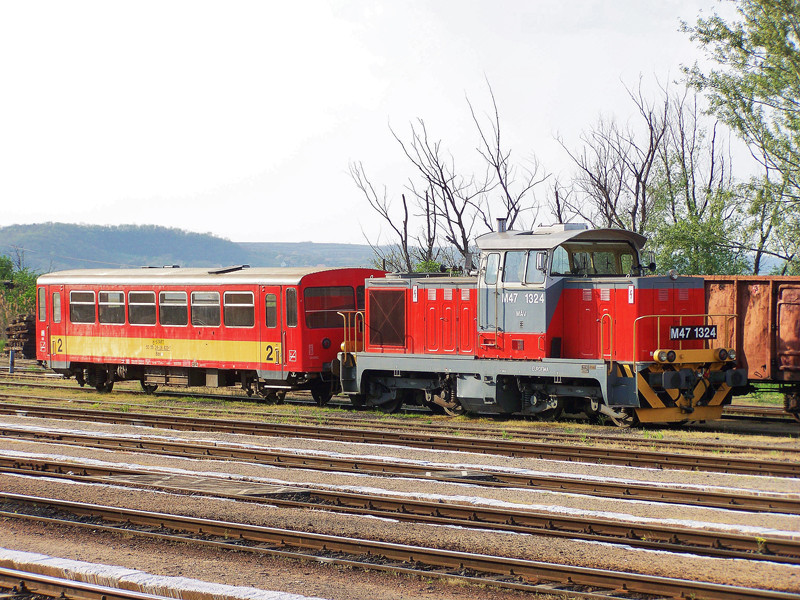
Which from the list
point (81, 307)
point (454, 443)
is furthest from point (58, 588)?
point (81, 307)

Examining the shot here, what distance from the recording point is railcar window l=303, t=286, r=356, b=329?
21.0 m

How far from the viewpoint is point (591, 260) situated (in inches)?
679

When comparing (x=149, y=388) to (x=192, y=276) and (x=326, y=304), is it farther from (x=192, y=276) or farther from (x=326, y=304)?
(x=326, y=304)

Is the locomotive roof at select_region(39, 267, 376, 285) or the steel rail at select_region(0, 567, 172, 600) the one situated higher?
the locomotive roof at select_region(39, 267, 376, 285)

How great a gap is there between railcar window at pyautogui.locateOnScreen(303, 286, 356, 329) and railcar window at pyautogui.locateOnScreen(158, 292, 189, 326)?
11.7ft

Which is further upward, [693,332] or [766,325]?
[766,325]

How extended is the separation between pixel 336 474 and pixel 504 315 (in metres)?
5.71

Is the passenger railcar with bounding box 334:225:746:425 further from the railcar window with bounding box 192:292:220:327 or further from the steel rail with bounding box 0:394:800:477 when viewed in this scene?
the railcar window with bounding box 192:292:220:327

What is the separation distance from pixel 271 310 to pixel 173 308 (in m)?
3.14

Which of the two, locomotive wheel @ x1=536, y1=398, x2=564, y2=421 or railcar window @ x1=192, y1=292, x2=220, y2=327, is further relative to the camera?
railcar window @ x1=192, y1=292, x2=220, y2=327

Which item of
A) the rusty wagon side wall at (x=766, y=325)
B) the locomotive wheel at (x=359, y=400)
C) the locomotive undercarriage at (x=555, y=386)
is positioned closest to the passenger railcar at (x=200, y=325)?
the locomotive wheel at (x=359, y=400)

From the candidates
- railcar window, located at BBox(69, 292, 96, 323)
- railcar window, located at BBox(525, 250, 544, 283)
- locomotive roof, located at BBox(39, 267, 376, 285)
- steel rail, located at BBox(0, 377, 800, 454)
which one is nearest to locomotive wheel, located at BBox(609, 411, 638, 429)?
steel rail, located at BBox(0, 377, 800, 454)

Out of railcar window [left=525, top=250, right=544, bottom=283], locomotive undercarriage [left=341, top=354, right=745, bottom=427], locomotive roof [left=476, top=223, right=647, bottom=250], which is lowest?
locomotive undercarriage [left=341, top=354, right=745, bottom=427]

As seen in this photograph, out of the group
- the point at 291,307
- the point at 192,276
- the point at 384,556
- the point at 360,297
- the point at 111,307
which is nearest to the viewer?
the point at 384,556
